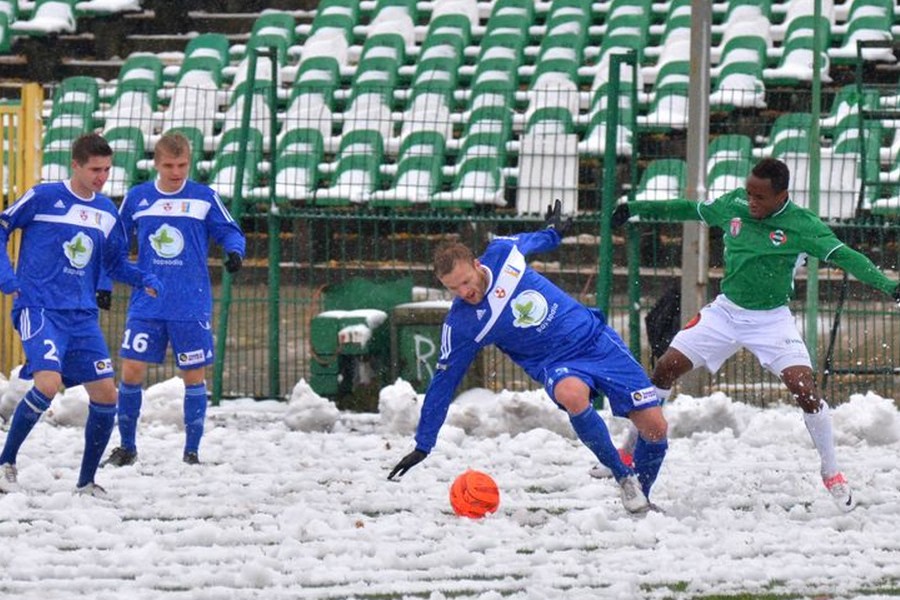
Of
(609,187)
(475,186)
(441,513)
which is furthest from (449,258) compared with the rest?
(475,186)

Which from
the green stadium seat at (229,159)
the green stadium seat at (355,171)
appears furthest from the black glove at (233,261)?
the green stadium seat at (355,171)

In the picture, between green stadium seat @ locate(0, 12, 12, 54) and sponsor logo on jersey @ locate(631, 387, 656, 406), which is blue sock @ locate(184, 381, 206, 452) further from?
green stadium seat @ locate(0, 12, 12, 54)

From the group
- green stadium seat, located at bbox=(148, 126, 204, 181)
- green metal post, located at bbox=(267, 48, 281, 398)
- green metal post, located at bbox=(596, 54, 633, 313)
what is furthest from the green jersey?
green stadium seat, located at bbox=(148, 126, 204, 181)

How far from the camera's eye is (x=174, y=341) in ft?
34.9

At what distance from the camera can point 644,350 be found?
14.6 metres

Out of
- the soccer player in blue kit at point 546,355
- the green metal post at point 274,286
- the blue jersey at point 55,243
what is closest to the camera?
the soccer player in blue kit at point 546,355

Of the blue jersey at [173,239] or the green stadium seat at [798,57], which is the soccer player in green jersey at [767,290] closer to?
the blue jersey at [173,239]

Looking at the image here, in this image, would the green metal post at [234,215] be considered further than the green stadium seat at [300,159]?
No

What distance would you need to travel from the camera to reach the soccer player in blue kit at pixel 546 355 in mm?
8648

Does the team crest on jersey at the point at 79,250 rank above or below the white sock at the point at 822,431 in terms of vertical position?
above

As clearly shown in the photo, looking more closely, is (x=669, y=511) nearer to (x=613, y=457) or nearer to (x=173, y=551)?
(x=613, y=457)

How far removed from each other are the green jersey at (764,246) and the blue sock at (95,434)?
3.25 meters

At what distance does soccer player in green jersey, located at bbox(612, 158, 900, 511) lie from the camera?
9062 millimetres

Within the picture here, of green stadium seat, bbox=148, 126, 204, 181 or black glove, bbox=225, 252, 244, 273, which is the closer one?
black glove, bbox=225, 252, 244, 273
